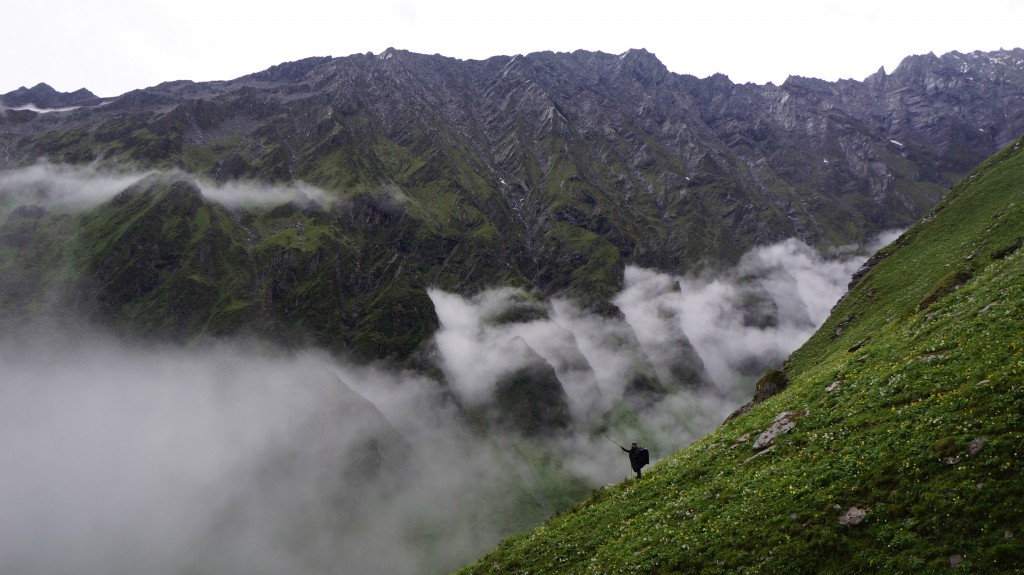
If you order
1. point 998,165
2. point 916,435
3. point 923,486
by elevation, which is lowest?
point 923,486

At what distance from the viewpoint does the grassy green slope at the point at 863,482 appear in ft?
68.2

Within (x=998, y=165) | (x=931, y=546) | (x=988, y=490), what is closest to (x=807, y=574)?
(x=931, y=546)

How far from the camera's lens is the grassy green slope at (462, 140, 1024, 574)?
2078 cm

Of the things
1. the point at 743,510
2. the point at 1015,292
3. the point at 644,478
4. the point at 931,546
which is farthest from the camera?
the point at 644,478

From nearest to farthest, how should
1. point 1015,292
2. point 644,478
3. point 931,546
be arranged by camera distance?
point 931,546
point 1015,292
point 644,478

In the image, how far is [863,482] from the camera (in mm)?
24562

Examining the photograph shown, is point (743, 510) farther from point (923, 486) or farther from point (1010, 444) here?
point (1010, 444)

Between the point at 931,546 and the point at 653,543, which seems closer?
the point at 931,546

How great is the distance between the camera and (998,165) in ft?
335

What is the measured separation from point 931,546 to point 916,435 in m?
6.61

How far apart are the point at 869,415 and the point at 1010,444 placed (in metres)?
7.95

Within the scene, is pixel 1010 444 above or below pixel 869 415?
below

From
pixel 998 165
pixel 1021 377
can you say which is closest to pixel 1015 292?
pixel 1021 377

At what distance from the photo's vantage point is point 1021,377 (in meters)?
24.7
